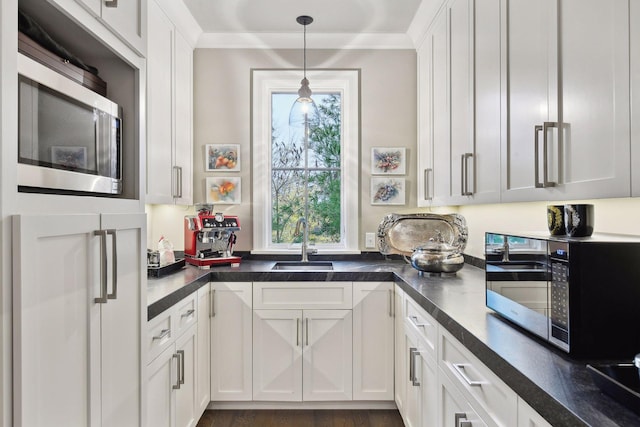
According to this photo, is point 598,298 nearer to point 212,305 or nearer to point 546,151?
point 546,151

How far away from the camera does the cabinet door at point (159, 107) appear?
7.39ft

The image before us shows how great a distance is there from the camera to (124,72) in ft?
4.41

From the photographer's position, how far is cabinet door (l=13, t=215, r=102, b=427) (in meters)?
0.80

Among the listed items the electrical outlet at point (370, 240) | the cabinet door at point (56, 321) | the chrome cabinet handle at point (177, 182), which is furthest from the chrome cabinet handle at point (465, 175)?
the chrome cabinet handle at point (177, 182)

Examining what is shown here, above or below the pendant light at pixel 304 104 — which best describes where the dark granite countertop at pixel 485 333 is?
below

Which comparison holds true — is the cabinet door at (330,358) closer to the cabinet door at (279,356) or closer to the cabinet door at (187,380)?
the cabinet door at (279,356)

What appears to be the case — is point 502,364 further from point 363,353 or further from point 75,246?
point 363,353

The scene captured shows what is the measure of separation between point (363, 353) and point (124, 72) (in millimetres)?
2023

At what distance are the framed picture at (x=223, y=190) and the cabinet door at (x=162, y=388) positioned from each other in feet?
4.51

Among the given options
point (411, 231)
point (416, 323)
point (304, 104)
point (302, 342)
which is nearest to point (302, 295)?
point (302, 342)

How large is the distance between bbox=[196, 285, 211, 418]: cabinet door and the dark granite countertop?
0.12 m

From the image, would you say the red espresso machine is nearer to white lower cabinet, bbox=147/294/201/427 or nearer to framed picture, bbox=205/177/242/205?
framed picture, bbox=205/177/242/205

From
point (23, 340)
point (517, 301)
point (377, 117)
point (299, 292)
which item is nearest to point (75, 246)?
point (23, 340)

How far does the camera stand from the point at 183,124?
2.85m
